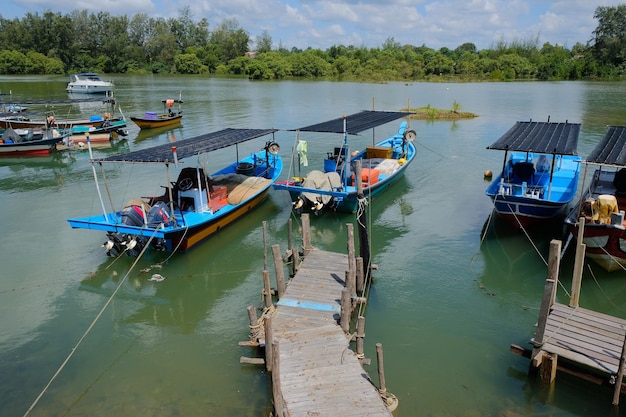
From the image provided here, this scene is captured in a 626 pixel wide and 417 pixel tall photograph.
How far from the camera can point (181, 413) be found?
340 inches

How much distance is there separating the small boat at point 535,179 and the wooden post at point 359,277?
664 cm

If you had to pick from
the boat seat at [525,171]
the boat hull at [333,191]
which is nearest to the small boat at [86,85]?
the boat hull at [333,191]

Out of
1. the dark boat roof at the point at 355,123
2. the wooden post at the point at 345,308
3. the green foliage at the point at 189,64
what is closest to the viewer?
the wooden post at the point at 345,308

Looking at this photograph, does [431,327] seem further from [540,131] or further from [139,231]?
[540,131]

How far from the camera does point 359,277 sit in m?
11.7

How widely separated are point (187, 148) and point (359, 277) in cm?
806

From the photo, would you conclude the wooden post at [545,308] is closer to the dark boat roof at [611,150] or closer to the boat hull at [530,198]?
the dark boat roof at [611,150]

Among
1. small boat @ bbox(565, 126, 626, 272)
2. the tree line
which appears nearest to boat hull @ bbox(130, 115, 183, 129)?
small boat @ bbox(565, 126, 626, 272)

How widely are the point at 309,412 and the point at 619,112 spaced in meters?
50.0

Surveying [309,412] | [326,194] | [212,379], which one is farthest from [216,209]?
[309,412]

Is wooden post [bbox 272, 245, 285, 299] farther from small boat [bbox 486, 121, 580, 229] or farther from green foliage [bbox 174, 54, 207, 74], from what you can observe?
green foliage [bbox 174, 54, 207, 74]

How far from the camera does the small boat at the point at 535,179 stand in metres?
15.5

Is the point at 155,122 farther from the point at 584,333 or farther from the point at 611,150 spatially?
the point at 584,333

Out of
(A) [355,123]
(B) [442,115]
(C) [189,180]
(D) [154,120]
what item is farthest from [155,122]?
(B) [442,115]
